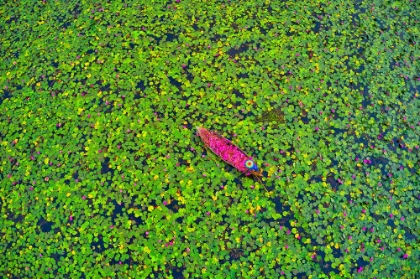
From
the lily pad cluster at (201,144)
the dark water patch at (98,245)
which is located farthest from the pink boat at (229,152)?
the dark water patch at (98,245)

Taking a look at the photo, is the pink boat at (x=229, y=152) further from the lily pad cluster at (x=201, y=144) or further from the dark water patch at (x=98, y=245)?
the dark water patch at (x=98, y=245)

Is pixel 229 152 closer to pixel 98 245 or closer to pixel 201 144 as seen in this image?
pixel 201 144

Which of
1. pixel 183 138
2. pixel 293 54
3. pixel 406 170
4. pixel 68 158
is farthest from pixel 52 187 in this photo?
pixel 406 170

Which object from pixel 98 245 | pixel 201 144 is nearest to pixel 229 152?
pixel 201 144

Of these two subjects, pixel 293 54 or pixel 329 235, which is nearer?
pixel 329 235

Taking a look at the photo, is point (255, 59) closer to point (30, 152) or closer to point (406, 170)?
point (406, 170)

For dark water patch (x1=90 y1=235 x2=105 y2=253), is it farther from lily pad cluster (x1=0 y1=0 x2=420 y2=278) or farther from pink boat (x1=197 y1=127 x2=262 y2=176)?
pink boat (x1=197 y1=127 x2=262 y2=176)

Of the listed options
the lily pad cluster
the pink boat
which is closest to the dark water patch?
the lily pad cluster
